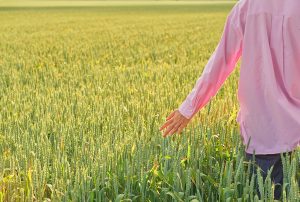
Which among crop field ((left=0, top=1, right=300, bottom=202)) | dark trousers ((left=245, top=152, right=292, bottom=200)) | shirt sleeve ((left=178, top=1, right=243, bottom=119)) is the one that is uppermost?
shirt sleeve ((left=178, top=1, right=243, bottom=119))

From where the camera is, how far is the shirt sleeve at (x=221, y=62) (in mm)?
2756

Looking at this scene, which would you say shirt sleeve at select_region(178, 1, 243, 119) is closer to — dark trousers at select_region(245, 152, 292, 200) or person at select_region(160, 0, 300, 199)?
person at select_region(160, 0, 300, 199)

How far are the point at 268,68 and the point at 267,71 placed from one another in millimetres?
15

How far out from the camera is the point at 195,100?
2871 mm

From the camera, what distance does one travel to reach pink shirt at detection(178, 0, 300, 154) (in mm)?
2621

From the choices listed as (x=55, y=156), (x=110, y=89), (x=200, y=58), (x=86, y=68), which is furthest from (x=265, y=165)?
(x=200, y=58)

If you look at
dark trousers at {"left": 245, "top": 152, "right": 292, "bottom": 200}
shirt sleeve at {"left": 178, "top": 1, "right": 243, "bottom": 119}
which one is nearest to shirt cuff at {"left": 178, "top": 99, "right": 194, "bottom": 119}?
shirt sleeve at {"left": 178, "top": 1, "right": 243, "bottom": 119}

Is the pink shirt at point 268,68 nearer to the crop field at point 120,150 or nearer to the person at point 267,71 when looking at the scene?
the person at point 267,71

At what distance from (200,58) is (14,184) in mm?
8337

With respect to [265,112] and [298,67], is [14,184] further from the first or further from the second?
[298,67]

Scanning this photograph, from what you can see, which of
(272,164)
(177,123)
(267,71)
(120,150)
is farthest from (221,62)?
(120,150)

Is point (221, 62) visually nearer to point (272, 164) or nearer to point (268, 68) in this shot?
point (268, 68)

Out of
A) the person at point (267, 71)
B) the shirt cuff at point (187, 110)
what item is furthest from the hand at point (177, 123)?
the person at point (267, 71)

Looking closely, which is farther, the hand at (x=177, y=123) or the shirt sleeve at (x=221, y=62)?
the hand at (x=177, y=123)
